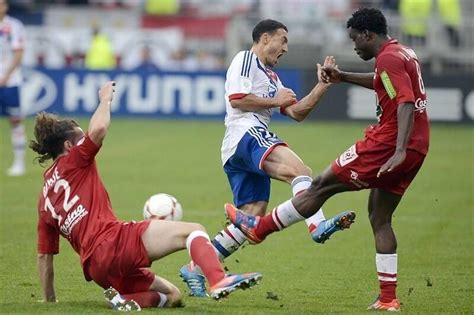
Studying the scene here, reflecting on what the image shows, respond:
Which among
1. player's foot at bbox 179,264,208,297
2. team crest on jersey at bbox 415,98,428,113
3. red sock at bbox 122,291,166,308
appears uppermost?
team crest on jersey at bbox 415,98,428,113

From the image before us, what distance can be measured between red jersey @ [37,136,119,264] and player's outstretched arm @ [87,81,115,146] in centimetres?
6

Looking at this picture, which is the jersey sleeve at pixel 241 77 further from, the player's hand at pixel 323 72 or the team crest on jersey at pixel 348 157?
the team crest on jersey at pixel 348 157

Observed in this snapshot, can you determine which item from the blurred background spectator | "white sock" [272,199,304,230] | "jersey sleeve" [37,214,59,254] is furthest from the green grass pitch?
the blurred background spectator

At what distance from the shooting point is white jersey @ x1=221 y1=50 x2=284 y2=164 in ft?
33.7

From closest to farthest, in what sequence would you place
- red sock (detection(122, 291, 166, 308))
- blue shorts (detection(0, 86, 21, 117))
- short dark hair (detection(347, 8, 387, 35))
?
red sock (detection(122, 291, 166, 308)), short dark hair (detection(347, 8, 387, 35)), blue shorts (detection(0, 86, 21, 117))

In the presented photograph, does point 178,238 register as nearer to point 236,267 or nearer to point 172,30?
point 236,267

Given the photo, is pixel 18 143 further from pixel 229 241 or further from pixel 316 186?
pixel 316 186

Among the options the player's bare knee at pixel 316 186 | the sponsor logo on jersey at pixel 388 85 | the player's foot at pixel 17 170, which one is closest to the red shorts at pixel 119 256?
the player's bare knee at pixel 316 186

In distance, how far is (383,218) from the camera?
30.2 feet

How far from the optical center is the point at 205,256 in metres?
8.23

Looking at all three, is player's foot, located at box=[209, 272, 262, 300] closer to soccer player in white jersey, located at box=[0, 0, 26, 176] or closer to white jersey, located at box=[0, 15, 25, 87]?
soccer player in white jersey, located at box=[0, 0, 26, 176]

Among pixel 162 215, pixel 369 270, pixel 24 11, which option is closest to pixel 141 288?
pixel 162 215

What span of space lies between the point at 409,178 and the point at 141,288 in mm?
2324

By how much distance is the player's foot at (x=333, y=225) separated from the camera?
8.79m
